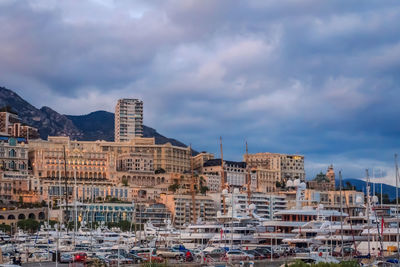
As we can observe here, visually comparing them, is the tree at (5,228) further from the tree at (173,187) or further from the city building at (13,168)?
the tree at (173,187)

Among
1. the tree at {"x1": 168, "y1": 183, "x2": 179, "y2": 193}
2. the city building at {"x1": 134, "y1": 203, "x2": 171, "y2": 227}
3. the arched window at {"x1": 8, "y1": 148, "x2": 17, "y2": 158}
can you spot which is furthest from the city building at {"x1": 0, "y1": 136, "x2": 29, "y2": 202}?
the tree at {"x1": 168, "y1": 183, "x2": 179, "y2": 193}

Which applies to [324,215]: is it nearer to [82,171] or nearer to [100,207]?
[100,207]

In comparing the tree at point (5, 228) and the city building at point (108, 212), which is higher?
the city building at point (108, 212)

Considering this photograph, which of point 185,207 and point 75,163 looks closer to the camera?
point 185,207

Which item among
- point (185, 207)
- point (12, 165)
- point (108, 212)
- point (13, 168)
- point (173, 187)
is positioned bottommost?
point (108, 212)

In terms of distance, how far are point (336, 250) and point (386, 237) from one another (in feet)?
17.6

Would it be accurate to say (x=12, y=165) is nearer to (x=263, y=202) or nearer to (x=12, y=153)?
(x=12, y=153)

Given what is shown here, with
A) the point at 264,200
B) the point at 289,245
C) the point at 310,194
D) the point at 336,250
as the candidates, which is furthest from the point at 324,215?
the point at 310,194

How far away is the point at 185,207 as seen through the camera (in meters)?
168

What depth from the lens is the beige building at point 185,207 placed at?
16575cm

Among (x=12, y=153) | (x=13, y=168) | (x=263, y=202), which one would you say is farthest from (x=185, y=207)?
(x=12, y=153)

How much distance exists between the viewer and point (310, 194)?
191m

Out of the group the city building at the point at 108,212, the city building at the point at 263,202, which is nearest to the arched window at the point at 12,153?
the city building at the point at 108,212

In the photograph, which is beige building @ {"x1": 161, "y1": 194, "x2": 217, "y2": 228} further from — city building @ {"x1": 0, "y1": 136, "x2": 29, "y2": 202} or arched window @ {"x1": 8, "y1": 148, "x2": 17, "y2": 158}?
arched window @ {"x1": 8, "y1": 148, "x2": 17, "y2": 158}
